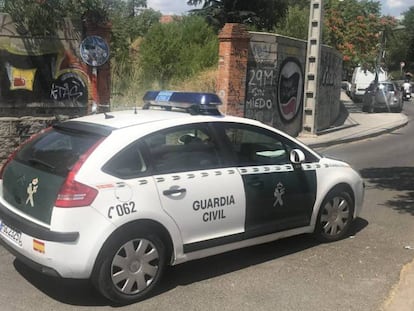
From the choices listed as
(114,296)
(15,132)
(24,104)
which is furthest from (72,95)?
(114,296)

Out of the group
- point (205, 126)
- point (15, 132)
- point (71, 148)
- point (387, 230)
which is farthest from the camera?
point (15, 132)

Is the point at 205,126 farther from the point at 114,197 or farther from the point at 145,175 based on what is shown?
the point at 114,197

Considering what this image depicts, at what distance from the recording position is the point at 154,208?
438cm

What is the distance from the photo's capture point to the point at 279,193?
17.5 ft

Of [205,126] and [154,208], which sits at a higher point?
[205,126]

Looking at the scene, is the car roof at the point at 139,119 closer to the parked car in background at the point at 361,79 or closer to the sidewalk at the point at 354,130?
the sidewalk at the point at 354,130

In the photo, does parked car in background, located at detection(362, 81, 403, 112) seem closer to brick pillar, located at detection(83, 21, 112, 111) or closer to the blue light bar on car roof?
brick pillar, located at detection(83, 21, 112, 111)

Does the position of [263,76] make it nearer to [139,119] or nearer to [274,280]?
[139,119]

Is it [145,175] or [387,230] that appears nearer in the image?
[145,175]

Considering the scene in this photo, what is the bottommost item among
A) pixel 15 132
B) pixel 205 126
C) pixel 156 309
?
pixel 156 309

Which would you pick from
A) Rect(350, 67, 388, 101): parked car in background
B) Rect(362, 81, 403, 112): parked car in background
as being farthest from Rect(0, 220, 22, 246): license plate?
Rect(350, 67, 388, 101): parked car in background

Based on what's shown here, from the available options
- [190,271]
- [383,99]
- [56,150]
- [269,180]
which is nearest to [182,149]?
[269,180]

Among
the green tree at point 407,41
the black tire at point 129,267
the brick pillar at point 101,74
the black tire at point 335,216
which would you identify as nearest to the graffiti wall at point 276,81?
the brick pillar at point 101,74

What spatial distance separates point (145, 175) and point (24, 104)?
7.84m
